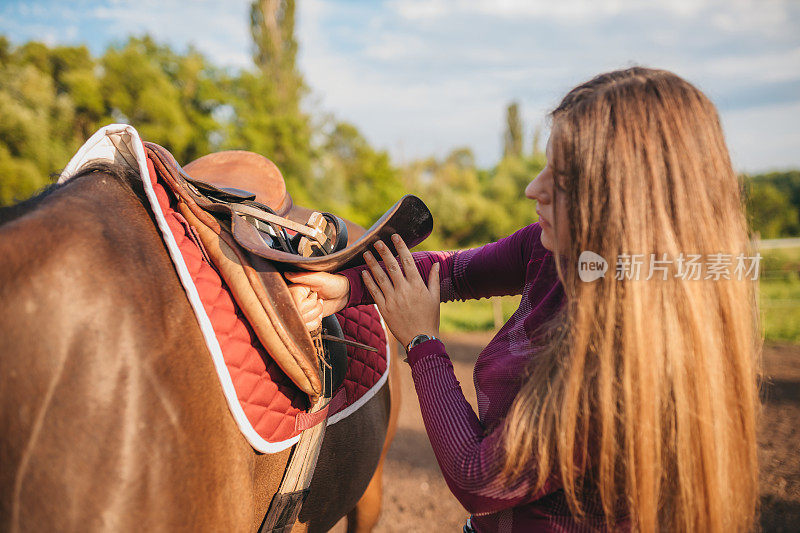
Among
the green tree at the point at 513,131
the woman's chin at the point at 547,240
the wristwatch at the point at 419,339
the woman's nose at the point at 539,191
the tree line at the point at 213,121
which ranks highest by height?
the green tree at the point at 513,131

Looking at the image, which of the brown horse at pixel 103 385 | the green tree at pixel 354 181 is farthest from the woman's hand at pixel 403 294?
the green tree at pixel 354 181

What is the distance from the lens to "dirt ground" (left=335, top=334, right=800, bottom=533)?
2938 mm

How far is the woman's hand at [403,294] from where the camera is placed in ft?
3.38

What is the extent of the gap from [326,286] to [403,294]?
0.23 metres

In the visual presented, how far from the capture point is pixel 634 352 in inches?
31.0

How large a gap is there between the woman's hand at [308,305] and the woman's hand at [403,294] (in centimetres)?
15

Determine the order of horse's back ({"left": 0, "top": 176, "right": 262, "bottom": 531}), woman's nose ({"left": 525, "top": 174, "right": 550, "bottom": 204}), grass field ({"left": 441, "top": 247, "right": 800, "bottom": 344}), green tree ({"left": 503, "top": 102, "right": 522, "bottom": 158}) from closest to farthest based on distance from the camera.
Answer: horse's back ({"left": 0, "top": 176, "right": 262, "bottom": 531})
woman's nose ({"left": 525, "top": 174, "right": 550, "bottom": 204})
grass field ({"left": 441, "top": 247, "right": 800, "bottom": 344})
green tree ({"left": 503, "top": 102, "right": 522, "bottom": 158})

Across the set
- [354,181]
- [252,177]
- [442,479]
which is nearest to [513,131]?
[354,181]

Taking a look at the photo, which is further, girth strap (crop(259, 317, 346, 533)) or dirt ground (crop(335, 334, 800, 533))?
dirt ground (crop(335, 334, 800, 533))

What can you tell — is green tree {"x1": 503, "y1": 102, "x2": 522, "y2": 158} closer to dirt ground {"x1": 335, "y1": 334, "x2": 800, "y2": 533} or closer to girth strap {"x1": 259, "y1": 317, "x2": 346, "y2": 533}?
dirt ground {"x1": 335, "y1": 334, "x2": 800, "y2": 533}

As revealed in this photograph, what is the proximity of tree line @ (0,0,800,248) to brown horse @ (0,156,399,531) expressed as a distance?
1259 mm

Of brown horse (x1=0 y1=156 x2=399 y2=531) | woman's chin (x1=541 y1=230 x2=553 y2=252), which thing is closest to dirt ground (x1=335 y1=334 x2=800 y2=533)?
woman's chin (x1=541 y1=230 x2=553 y2=252)

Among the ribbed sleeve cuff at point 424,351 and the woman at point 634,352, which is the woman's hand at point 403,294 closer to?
the ribbed sleeve cuff at point 424,351

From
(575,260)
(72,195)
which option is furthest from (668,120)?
(72,195)
